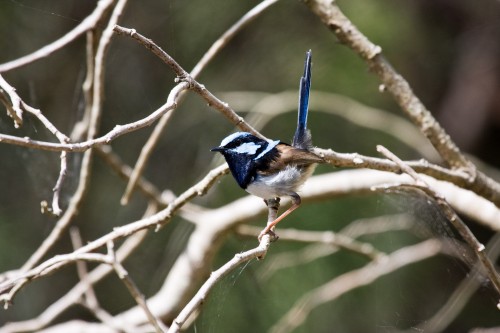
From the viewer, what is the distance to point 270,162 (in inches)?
95.5

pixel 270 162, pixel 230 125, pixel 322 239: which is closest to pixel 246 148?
pixel 270 162

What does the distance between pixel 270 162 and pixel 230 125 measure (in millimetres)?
1825

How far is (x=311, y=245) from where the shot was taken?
12.9ft

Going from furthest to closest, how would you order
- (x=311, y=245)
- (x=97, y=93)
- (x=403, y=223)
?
1. (x=311, y=245)
2. (x=403, y=223)
3. (x=97, y=93)

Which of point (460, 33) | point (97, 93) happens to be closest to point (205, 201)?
point (97, 93)

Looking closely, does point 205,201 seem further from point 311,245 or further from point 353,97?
point 353,97

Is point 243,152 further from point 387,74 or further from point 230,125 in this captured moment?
point 230,125

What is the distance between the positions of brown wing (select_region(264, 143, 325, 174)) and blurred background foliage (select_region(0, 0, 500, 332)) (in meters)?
1.45

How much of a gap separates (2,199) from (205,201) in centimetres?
127

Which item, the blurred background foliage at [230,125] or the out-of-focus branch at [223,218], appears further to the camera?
the blurred background foliage at [230,125]

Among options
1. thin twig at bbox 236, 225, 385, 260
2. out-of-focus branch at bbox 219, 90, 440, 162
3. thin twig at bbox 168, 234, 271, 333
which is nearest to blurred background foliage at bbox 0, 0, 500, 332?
out-of-focus branch at bbox 219, 90, 440, 162

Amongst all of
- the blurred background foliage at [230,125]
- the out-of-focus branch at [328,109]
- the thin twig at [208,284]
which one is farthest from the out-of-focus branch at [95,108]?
the blurred background foliage at [230,125]

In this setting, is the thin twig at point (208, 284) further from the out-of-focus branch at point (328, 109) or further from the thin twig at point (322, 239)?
the out-of-focus branch at point (328, 109)

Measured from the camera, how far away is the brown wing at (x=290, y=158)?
233 cm
